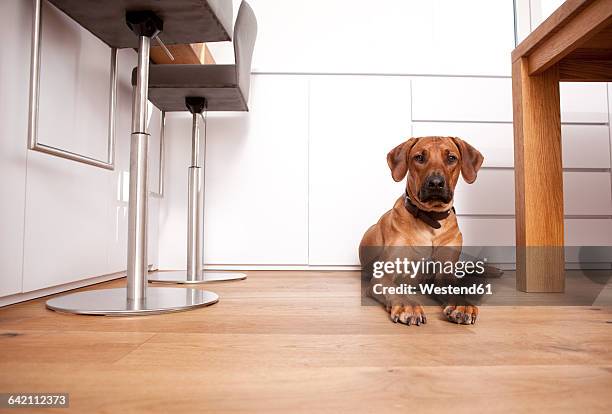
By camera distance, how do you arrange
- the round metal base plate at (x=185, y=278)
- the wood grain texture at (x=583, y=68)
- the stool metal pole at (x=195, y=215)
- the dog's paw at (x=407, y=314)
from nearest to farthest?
the dog's paw at (x=407, y=314), the wood grain texture at (x=583, y=68), the round metal base plate at (x=185, y=278), the stool metal pole at (x=195, y=215)

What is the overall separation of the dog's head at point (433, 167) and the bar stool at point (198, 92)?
68 centimetres

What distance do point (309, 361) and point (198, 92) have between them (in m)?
1.23

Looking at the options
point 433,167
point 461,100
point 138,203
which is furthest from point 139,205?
point 461,100

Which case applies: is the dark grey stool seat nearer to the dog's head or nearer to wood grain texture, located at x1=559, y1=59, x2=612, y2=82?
the dog's head

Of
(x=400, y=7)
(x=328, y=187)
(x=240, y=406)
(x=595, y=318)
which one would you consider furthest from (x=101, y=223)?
(x=400, y=7)

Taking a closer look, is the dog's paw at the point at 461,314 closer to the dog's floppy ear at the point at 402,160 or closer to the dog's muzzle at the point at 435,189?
the dog's muzzle at the point at 435,189

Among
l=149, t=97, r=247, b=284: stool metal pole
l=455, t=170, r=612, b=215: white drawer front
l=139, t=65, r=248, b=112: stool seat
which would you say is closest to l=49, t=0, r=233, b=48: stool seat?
l=139, t=65, r=248, b=112: stool seat

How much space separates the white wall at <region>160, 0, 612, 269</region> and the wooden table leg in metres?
0.65

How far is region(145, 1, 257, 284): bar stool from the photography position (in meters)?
1.45

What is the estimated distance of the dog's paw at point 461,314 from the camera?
865 millimetres

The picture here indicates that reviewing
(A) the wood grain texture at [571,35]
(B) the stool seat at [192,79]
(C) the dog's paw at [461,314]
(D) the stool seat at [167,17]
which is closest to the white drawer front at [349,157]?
(B) the stool seat at [192,79]

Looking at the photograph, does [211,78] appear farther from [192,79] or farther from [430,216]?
[430,216]

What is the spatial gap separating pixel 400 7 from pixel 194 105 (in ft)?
4.78

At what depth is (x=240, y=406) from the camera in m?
0.45
